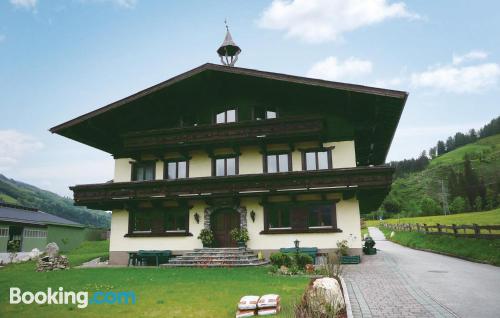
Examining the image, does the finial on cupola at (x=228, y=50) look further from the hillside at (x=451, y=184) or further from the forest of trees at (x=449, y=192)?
the hillside at (x=451, y=184)

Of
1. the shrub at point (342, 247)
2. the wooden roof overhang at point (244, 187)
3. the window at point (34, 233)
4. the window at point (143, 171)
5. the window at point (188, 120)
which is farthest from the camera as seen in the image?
the window at point (34, 233)

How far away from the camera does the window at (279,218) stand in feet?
70.6

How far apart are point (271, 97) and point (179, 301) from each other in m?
15.8

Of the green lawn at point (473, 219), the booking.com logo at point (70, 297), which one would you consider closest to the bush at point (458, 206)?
the green lawn at point (473, 219)

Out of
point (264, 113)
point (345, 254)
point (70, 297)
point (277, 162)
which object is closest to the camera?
point (70, 297)

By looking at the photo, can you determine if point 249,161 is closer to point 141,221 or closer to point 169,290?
point 141,221

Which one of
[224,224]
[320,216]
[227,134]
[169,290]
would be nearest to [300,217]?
[320,216]

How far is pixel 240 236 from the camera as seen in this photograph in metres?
21.2

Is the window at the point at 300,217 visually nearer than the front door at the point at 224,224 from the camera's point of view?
Yes

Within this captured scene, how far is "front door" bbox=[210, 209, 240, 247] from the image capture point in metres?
22.3

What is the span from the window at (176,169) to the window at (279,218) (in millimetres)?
6194

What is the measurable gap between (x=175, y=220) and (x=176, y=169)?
10.7ft

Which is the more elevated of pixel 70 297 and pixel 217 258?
pixel 217 258

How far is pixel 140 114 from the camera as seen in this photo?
84.2 feet
